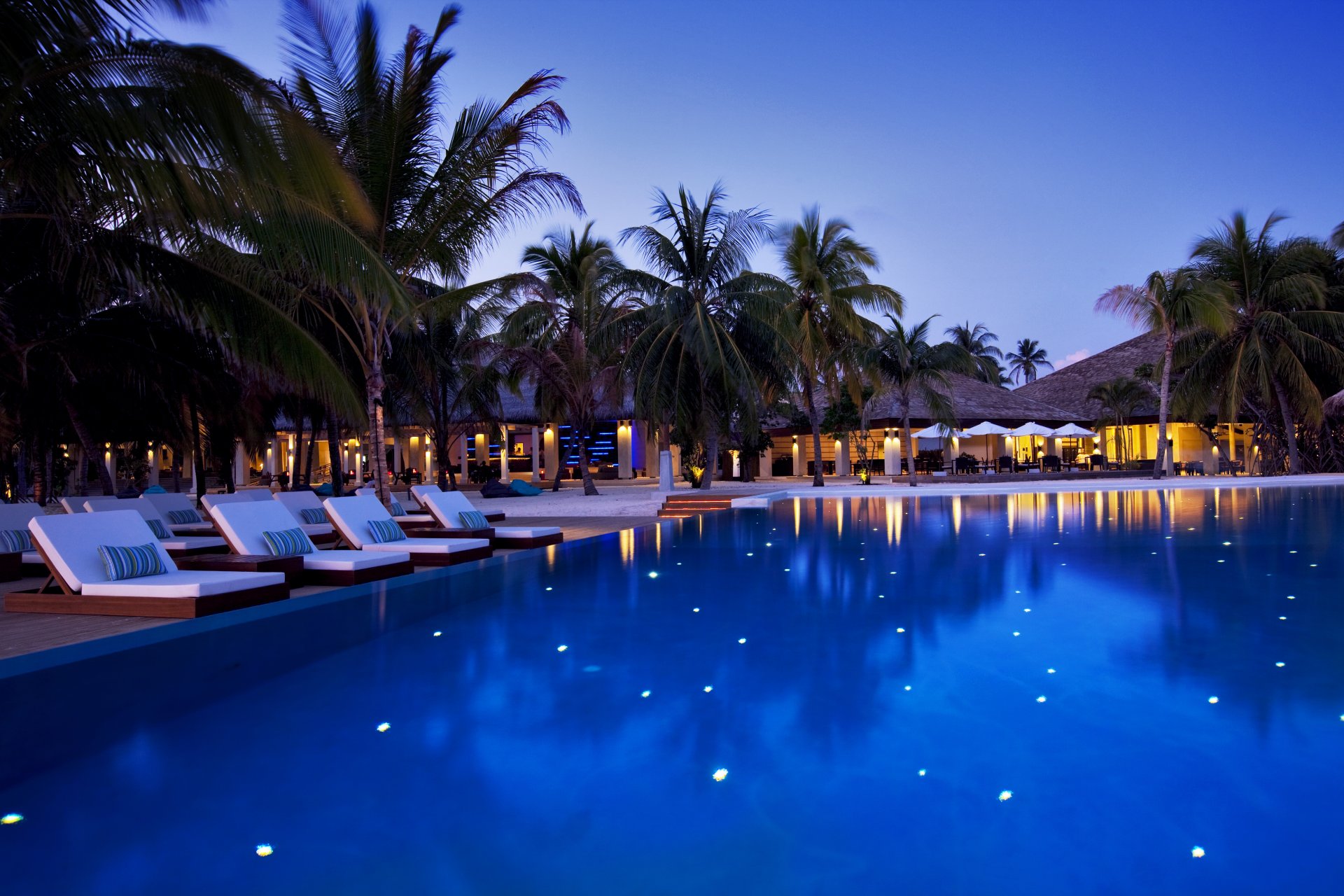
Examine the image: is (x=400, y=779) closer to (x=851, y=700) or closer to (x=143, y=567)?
(x=851, y=700)

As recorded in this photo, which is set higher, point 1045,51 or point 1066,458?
point 1045,51

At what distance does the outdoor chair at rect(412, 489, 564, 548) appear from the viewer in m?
10.5

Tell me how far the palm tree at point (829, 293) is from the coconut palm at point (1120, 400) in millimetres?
13579

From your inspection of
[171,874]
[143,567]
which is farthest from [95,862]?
[143,567]

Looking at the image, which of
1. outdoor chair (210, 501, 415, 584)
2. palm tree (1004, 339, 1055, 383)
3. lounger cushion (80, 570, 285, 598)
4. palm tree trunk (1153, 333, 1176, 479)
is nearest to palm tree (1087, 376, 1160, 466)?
palm tree trunk (1153, 333, 1176, 479)

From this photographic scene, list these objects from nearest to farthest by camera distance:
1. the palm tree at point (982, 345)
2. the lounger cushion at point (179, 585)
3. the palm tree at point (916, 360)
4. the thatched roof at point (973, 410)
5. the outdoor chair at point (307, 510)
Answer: the lounger cushion at point (179, 585) → the outdoor chair at point (307, 510) → the palm tree at point (916, 360) → the thatched roof at point (973, 410) → the palm tree at point (982, 345)

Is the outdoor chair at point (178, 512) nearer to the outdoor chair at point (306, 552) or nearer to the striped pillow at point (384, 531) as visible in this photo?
the striped pillow at point (384, 531)

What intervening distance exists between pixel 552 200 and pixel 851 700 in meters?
9.18

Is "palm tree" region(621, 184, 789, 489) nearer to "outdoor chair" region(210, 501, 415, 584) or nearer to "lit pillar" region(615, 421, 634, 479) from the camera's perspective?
"outdoor chair" region(210, 501, 415, 584)

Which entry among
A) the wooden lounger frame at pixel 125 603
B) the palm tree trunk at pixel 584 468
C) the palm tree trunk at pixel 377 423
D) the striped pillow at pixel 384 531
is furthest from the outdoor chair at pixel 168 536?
the palm tree trunk at pixel 584 468

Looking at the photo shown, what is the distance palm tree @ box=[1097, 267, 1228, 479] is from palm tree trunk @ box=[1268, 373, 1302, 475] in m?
3.14

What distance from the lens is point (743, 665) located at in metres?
4.79

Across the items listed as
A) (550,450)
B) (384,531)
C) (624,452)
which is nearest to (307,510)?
(384,531)

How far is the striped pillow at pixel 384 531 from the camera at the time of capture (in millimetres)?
9070
